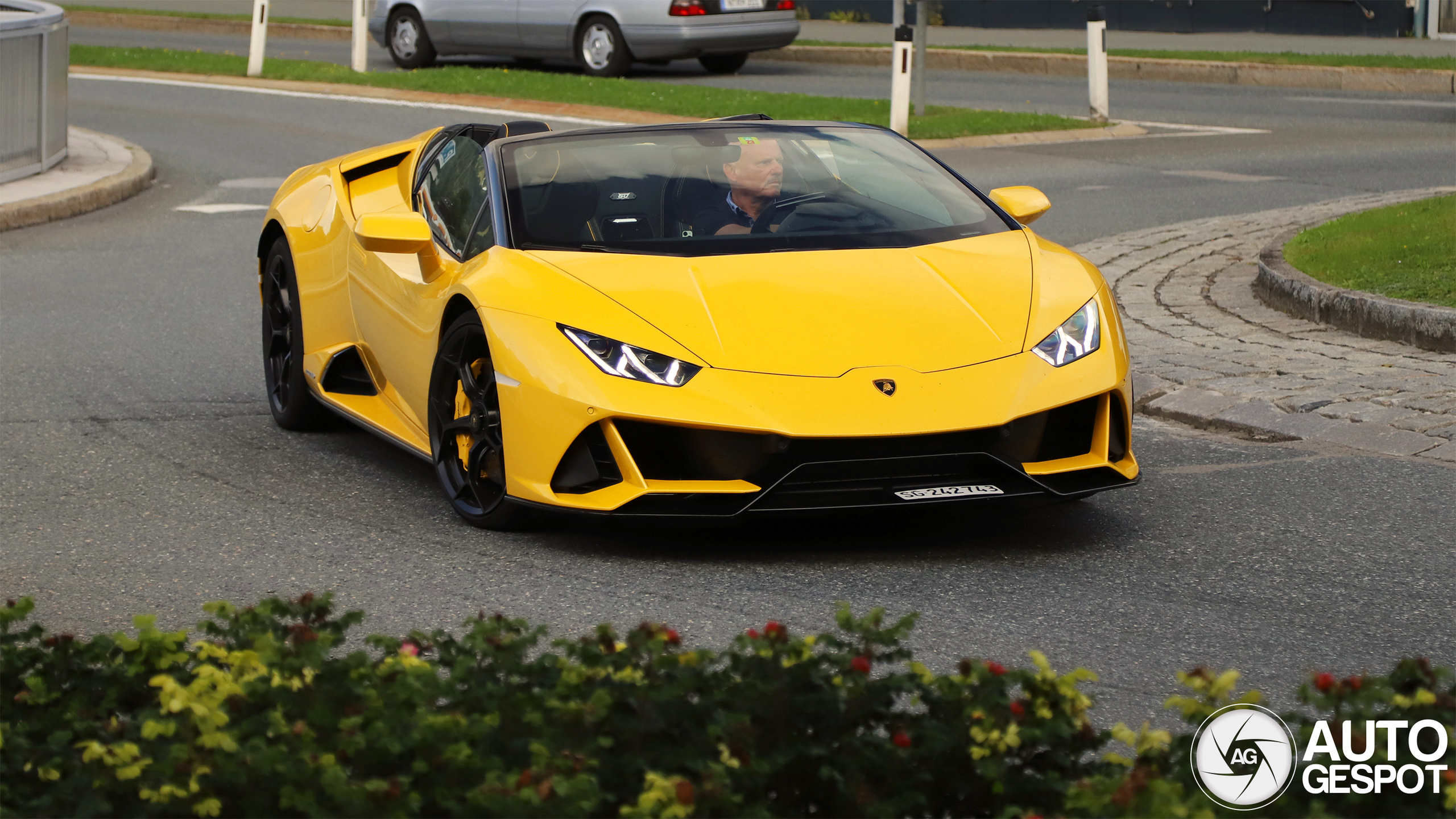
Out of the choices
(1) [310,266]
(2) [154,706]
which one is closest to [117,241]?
(1) [310,266]

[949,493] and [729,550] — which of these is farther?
[729,550]

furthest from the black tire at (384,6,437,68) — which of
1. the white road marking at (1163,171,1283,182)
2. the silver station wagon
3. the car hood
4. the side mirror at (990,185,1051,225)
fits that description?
the car hood

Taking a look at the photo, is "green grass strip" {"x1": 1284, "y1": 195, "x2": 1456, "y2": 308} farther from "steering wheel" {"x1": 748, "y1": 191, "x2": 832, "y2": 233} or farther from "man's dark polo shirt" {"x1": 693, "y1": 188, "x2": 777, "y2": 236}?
"man's dark polo shirt" {"x1": 693, "y1": 188, "x2": 777, "y2": 236}

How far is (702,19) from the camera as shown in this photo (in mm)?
23219

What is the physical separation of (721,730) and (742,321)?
2.49 meters

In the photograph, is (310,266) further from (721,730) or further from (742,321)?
(721,730)

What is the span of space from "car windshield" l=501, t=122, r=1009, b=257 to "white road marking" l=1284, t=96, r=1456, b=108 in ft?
48.0

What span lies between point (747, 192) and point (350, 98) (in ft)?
53.6

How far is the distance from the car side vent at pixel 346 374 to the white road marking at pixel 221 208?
7467mm

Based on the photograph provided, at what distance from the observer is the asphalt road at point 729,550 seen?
4551 mm

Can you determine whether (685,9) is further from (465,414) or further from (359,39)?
(465,414)

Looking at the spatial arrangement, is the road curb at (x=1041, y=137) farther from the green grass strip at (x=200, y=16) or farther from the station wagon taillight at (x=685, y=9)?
the green grass strip at (x=200, y=16)

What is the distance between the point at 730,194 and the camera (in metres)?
6.29

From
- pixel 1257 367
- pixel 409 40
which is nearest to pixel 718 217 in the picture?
pixel 1257 367
